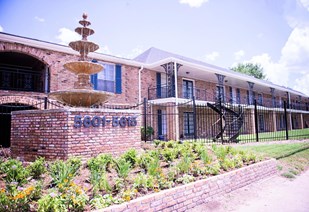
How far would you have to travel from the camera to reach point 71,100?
654 cm

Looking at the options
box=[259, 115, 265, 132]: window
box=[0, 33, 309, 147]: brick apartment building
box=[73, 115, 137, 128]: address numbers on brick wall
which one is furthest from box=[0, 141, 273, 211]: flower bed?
box=[259, 115, 265, 132]: window

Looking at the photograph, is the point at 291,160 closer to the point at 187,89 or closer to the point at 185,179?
the point at 185,179

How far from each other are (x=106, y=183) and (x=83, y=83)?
Answer: 4432 mm

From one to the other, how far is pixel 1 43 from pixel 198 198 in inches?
461

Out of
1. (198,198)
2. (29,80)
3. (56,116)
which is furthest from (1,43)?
(198,198)

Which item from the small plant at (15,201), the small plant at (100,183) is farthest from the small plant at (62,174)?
the small plant at (15,201)

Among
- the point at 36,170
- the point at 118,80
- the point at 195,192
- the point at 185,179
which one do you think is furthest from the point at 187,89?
the point at 36,170

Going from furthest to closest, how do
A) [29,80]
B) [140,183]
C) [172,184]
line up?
[29,80], [172,184], [140,183]

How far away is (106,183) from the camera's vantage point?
11.7 feet

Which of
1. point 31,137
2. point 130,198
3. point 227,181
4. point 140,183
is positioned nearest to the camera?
point 130,198

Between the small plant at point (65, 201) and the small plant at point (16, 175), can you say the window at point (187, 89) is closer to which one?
the small plant at point (16, 175)

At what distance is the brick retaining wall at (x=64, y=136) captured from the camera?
545 centimetres

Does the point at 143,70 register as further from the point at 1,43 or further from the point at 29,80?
the point at 1,43

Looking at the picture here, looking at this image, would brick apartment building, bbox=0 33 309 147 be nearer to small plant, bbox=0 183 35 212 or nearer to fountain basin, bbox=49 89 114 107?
fountain basin, bbox=49 89 114 107
